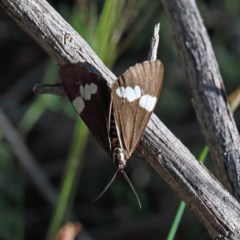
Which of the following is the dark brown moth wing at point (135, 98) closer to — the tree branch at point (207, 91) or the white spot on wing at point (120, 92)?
the white spot on wing at point (120, 92)

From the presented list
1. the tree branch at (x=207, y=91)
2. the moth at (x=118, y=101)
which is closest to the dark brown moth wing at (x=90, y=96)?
the moth at (x=118, y=101)

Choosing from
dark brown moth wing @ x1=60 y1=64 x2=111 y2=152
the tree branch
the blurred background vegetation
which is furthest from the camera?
the blurred background vegetation

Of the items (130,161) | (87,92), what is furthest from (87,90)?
(130,161)

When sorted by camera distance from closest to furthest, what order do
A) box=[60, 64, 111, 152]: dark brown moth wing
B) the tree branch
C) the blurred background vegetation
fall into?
box=[60, 64, 111, 152]: dark brown moth wing < the tree branch < the blurred background vegetation

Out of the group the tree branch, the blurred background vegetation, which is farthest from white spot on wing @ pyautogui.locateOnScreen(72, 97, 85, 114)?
the blurred background vegetation

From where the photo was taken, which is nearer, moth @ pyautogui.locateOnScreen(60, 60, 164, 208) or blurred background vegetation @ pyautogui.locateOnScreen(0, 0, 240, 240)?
moth @ pyautogui.locateOnScreen(60, 60, 164, 208)

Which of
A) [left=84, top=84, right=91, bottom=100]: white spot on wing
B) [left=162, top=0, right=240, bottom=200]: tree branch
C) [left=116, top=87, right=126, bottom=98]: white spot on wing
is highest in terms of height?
[left=84, top=84, right=91, bottom=100]: white spot on wing

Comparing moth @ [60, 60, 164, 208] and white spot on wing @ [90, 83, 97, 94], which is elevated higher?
white spot on wing @ [90, 83, 97, 94]

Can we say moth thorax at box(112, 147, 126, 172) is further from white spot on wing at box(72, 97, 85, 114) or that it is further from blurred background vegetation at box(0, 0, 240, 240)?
blurred background vegetation at box(0, 0, 240, 240)
